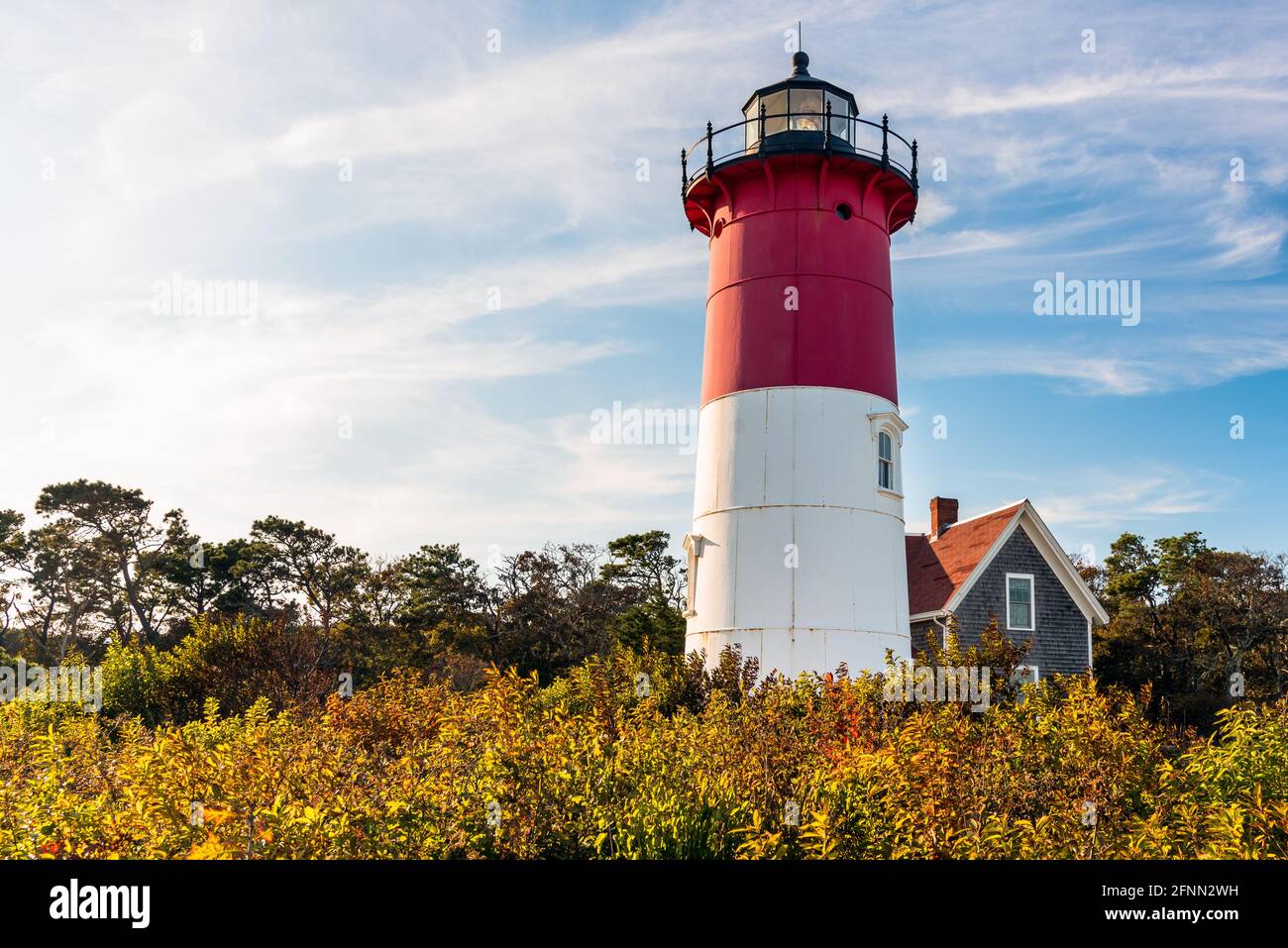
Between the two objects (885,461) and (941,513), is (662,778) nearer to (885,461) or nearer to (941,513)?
(885,461)

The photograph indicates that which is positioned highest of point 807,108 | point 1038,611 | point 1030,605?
point 807,108

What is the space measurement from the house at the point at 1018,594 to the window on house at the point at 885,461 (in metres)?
4.94

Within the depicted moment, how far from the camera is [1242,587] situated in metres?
33.5

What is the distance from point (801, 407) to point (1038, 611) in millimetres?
9582

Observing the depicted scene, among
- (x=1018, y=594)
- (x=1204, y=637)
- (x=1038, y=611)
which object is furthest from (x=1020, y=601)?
(x=1204, y=637)

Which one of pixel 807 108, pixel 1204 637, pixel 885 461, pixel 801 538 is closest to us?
pixel 801 538

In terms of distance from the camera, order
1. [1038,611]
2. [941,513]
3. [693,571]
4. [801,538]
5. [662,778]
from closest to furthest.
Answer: [662,778], [801,538], [693,571], [1038,611], [941,513]

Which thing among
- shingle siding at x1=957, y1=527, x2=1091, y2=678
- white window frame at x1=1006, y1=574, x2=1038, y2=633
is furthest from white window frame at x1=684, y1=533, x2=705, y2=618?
white window frame at x1=1006, y1=574, x2=1038, y2=633

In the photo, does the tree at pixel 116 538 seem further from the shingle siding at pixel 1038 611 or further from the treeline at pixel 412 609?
the shingle siding at pixel 1038 611

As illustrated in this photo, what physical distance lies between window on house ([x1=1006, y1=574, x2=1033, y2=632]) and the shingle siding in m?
0.13

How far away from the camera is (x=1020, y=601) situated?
24844 mm

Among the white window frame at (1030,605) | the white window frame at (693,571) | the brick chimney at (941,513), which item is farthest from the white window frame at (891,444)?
the brick chimney at (941,513)
